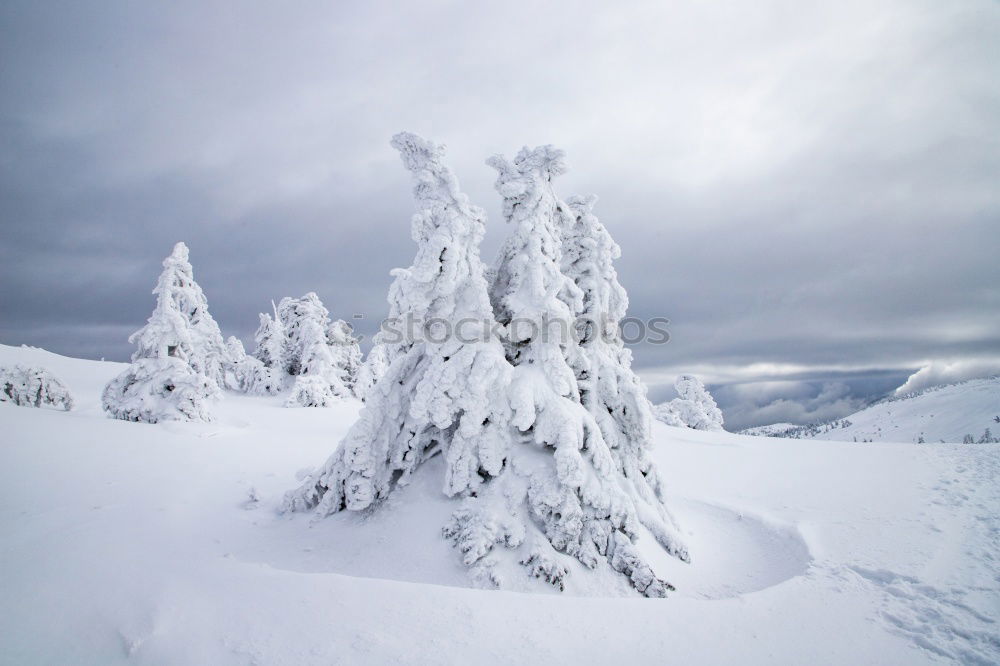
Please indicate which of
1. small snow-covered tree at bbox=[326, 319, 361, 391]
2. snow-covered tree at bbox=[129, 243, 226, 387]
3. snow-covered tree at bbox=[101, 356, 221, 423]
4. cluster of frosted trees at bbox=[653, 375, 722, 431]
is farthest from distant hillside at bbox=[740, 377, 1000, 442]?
snow-covered tree at bbox=[129, 243, 226, 387]

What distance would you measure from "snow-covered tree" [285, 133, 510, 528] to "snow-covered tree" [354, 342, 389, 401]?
105ft

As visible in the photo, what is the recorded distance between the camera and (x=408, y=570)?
8859mm

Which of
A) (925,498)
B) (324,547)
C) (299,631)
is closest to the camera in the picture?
(299,631)

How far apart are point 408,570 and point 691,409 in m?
39.2

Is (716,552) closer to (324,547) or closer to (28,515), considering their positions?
(324,547)

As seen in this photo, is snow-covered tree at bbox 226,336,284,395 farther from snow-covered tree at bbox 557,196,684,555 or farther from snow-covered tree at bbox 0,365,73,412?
snow-covered tree at bbox 557,196,684,555

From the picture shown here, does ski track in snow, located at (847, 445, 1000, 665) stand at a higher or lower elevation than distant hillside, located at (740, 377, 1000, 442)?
higher

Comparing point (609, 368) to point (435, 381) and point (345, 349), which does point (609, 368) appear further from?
point (345, 349)

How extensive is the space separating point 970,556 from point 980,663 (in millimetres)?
5139

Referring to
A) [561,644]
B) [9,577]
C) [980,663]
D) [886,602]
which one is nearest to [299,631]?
[561,644]

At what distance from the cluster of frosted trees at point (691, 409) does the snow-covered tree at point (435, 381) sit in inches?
1360

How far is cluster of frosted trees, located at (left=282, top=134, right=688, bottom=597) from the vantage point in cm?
916

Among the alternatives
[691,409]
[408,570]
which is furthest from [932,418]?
[408,570]

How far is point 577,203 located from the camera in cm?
1345
